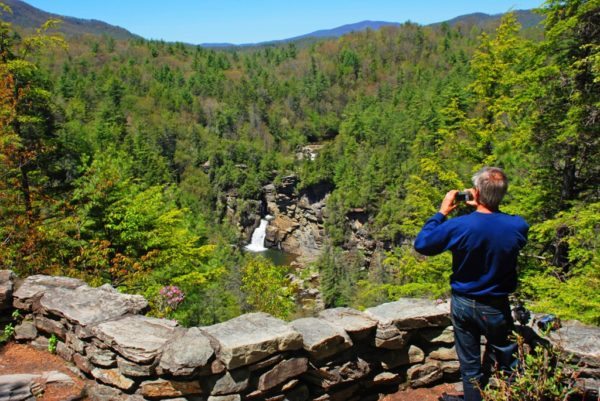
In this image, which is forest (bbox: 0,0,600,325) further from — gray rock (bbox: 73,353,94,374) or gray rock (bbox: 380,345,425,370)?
gray rock (bbox: 73,353,94,374)

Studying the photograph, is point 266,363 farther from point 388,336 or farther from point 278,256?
point 278,256

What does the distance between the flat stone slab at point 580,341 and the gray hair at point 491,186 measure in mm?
1432

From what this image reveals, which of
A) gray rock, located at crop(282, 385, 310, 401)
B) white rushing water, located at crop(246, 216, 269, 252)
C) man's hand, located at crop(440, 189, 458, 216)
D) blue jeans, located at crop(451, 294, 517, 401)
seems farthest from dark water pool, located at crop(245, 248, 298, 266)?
man's hand, located at crop(440, 189, 458, 216)

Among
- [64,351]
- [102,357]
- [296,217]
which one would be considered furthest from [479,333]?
[296,217]

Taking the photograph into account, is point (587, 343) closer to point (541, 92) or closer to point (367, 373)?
point (367, 373)

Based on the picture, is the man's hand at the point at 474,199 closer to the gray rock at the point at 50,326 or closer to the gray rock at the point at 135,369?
the gray rock at the point at 135,369

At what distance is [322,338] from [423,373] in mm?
1446

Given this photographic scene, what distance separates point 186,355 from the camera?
11.9 feet

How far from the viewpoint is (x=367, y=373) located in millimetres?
4469

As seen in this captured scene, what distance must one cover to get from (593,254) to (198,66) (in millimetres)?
156769

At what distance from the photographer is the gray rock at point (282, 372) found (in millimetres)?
3846

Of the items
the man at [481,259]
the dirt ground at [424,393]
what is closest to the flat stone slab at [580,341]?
the man at [481,259]

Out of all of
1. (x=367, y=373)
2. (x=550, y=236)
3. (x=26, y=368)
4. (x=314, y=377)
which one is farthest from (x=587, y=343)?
(x=26, y=368)

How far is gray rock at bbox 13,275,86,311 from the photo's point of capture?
511 centimetres
